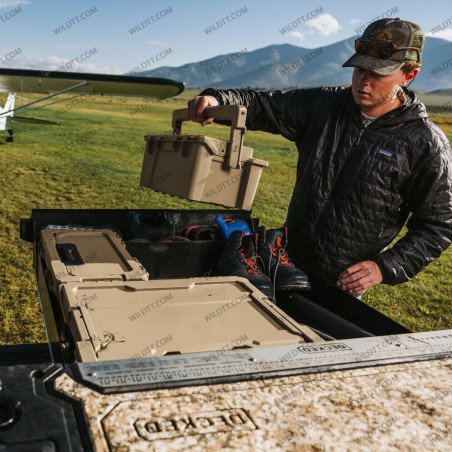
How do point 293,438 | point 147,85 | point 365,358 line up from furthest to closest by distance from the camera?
point 147,85, point 365,358, point 293,438

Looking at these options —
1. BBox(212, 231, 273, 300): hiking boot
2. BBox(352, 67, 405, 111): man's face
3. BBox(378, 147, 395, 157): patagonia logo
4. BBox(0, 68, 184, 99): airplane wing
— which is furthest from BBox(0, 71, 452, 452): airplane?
BBox(0, 68, 184, 99): airplane wing

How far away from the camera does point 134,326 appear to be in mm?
2080

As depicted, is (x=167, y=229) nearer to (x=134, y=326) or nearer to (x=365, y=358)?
(x=134, y=326)

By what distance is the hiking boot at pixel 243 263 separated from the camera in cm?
304

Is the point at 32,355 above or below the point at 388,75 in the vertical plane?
below

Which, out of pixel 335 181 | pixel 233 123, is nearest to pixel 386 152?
pixel 335 181

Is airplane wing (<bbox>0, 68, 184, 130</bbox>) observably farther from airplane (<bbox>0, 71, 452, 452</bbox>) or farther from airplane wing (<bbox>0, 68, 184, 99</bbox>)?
airplane (<bbox>0, 71, 452, 452</bbox>)

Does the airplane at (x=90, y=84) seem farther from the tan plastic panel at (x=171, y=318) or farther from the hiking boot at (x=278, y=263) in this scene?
the tan plastic panel at (x=171, y=318)

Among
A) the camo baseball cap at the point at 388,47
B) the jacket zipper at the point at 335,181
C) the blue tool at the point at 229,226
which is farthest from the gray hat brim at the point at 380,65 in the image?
the blue tool at the point at 229,226

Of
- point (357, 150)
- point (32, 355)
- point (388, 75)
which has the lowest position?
point (32, 355)

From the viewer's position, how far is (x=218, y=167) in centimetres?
308

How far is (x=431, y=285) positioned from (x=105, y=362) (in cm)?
665

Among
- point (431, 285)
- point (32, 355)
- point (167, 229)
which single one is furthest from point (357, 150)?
point (431, 285)

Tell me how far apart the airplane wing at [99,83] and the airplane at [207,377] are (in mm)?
8282
